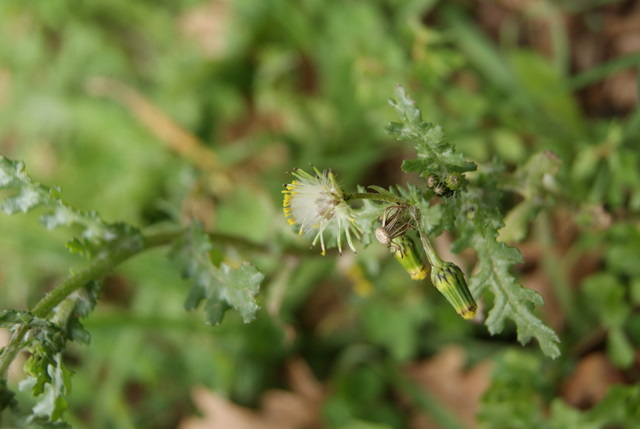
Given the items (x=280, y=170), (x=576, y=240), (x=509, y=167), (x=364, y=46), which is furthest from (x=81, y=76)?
(x=576, y=240)

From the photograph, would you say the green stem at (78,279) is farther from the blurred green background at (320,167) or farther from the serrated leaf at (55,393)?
the blurred green background at (320,167)

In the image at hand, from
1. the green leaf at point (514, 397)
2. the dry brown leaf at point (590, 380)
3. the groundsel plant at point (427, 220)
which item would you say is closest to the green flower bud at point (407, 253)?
the groundsel plant at point (427, 220)

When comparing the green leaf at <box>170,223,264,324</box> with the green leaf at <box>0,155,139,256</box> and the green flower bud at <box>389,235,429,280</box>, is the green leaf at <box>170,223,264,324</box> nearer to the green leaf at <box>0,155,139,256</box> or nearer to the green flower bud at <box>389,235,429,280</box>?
the green leaf at <box>0,155,139,256</box>

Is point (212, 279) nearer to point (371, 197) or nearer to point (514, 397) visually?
point (371, 197)

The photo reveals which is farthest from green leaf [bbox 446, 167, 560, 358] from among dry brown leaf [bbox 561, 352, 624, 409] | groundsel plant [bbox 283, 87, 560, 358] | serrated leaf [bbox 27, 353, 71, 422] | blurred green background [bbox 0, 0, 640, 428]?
A: dry brown leaf [bbox 561, 352, 624, 409]

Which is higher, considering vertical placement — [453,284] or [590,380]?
[590,380]

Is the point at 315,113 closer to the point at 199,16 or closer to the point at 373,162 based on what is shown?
the point at 373,162

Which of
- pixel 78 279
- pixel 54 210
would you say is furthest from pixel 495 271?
pixel 54 210
